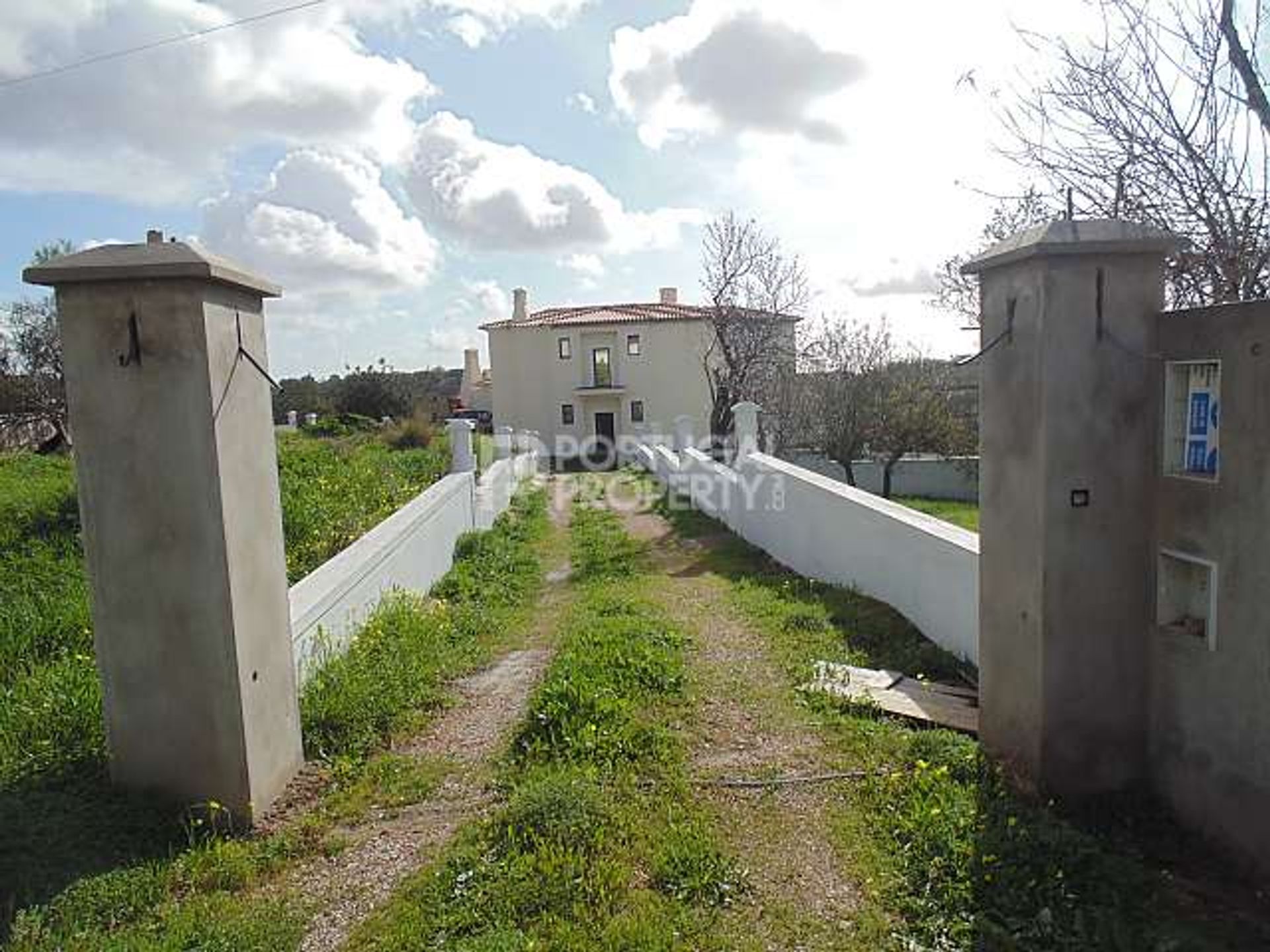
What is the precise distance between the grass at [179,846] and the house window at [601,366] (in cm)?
3238

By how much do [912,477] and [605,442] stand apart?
14.9 metres

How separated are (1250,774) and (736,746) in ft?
7.61

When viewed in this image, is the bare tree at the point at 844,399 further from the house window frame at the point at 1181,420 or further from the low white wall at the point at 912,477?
the house window frame at the point at 1181,420

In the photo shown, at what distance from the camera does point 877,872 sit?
330 centimetres

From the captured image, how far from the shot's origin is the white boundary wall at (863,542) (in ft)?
18.8

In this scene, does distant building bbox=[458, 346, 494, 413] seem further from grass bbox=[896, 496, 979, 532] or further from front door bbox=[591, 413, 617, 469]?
grass bbox=[896, 496, 979, 532]

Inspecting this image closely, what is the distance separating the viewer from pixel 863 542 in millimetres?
7551

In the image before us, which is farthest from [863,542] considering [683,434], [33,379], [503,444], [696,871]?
[33,379]

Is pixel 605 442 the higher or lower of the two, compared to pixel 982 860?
lower

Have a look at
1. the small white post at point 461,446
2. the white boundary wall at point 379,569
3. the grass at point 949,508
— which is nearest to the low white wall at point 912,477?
the grass at point 949,508

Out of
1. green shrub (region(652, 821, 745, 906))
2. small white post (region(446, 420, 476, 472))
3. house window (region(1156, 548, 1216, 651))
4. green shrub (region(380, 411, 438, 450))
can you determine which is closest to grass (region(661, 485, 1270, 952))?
green shrub (region(652, 821, 745, 906))

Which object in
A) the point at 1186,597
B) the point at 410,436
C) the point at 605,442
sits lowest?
the point at 605,442

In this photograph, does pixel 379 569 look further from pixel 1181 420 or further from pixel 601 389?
pixel 601 389

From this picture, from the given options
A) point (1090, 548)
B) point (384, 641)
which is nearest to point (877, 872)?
point (1090, 548)
